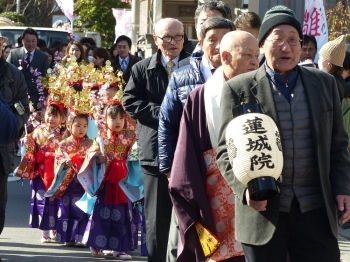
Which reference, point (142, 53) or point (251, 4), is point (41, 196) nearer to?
point (251, 4)

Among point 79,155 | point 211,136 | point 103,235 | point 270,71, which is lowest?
point 103,235

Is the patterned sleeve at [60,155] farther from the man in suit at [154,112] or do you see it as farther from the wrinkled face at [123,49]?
the wrinkled face at [123,49]

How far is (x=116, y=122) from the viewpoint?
916 cm

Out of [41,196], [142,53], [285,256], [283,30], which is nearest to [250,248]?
[285,256]

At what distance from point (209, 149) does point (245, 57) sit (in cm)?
55

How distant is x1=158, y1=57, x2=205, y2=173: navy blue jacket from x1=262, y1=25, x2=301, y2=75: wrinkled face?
1.15 metres

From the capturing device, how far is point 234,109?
15.8 feet

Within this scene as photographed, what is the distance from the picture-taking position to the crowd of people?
484cm

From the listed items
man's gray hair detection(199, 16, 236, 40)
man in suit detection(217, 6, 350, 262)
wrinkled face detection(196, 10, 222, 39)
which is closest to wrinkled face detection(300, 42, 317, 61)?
wrinkled face detection(196, 10, 222, 39)

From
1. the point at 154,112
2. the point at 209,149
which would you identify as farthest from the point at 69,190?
the point at 209,149

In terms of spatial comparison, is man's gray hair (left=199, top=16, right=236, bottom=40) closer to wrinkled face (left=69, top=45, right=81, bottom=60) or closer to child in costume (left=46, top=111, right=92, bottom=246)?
child in costume (left=46, top=111, right=92, bottom=246)

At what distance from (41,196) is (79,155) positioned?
775 mm

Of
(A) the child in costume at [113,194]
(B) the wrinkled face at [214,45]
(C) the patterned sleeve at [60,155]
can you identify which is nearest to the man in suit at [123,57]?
(C) the patterned sleeve at [60,155]

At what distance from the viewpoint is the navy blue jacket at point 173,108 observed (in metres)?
6.07
